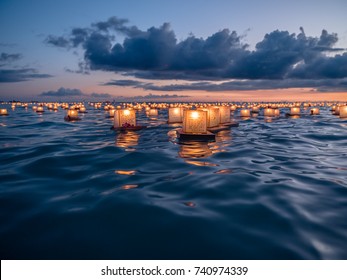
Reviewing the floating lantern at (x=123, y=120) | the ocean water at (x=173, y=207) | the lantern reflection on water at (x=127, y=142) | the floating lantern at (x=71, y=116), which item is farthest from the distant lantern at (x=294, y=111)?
the floating lantern at (x=71, y=116)

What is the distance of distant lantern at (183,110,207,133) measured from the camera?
34.0m

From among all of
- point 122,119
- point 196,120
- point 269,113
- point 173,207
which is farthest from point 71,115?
point 173,207

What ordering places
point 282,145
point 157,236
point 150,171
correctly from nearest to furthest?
point 157,236, point 150,171, point 282,145

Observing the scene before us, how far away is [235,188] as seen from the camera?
15.5 m

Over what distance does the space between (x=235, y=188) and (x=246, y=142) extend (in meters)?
19.0

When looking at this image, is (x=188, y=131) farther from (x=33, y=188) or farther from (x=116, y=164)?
(x=33, y=188)

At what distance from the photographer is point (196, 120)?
34.1 m

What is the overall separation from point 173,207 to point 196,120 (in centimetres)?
2242

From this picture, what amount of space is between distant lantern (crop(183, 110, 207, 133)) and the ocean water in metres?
9.77

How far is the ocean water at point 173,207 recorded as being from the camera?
363 inches

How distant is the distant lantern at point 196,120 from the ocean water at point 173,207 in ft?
32.1

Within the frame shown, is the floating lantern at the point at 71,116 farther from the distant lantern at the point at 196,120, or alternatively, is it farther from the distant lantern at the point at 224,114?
the distant lantern at the point at 196,120

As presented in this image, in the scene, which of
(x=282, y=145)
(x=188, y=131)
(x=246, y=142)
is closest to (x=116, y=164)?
(x=188, y=131)

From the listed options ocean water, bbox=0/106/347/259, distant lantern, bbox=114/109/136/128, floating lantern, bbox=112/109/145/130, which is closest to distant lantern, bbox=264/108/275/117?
floating lantern, bbox=112/109/145/130
